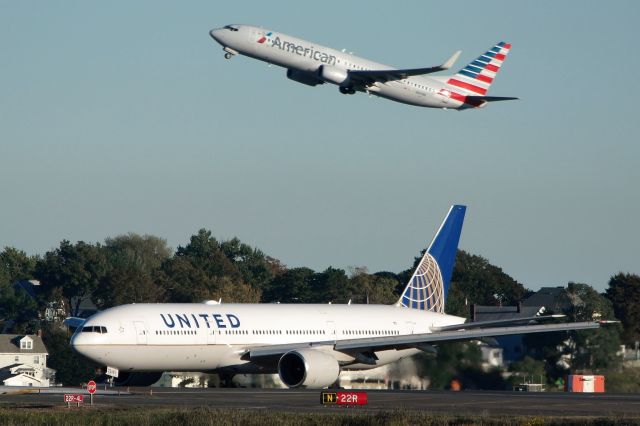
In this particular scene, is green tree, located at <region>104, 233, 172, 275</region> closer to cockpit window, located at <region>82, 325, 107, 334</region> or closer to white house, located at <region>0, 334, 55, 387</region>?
white house, located at <region>0, 334, 55, 387</region>

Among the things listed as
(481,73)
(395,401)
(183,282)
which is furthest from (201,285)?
(395,401)

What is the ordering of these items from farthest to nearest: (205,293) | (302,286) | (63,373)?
(302,286) → (205,293) → (63,373)

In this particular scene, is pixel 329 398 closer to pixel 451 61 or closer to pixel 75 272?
pixel 451 61

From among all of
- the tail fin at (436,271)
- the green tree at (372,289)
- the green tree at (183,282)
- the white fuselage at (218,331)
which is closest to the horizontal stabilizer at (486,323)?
the white fuselage at (218,331)

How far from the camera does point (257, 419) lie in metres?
37.4

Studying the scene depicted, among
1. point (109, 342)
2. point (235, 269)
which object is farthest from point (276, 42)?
point (235, 269)

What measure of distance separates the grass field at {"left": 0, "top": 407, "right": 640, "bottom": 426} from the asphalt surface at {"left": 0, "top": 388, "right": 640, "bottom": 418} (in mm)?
2606

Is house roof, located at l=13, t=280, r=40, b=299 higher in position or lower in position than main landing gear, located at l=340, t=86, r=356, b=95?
lower

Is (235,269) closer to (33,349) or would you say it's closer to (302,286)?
(302,286)

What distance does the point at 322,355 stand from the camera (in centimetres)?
5584

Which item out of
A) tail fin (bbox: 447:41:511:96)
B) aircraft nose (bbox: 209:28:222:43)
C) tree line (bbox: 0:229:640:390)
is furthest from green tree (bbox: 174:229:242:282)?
aircraft nose (bbox: 209:28:222:43)

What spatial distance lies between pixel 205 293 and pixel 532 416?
76872 millimetres

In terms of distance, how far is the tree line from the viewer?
9731cm

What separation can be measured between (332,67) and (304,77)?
1949 mm
